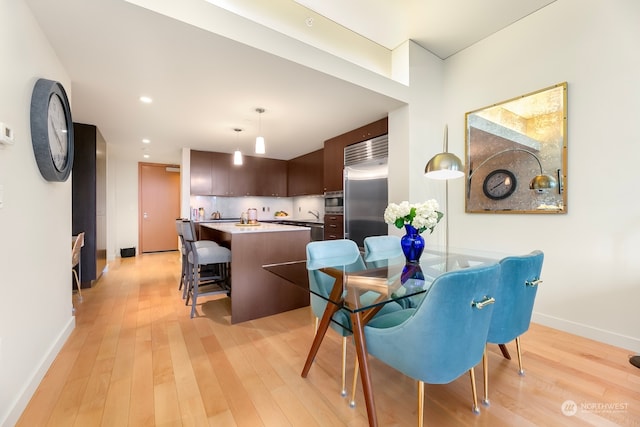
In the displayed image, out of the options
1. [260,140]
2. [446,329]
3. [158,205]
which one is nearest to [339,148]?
[260,140]

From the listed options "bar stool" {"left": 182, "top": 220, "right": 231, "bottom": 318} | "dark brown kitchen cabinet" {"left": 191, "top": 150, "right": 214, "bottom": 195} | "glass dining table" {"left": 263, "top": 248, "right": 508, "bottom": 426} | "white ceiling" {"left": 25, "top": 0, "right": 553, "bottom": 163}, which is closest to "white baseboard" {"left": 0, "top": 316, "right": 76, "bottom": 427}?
"bar stool" {"left": 182, "top": 220, "right": 231, "bottom": 318}

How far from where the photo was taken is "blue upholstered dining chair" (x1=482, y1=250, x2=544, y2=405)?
1.49 metres

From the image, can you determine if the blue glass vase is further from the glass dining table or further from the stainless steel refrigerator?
the stainless steel refrigerator

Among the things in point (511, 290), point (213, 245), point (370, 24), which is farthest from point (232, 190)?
point (511, 290)

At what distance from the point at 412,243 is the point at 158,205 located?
6.79 m

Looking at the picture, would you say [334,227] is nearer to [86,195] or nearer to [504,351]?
[504,351]

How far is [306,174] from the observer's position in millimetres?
5707

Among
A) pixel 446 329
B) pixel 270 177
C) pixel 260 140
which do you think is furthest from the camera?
pixel 270 177

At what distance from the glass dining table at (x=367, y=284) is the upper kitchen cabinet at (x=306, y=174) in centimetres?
323

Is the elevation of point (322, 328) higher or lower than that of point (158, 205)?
lower

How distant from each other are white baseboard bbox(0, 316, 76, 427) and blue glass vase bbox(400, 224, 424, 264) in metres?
2.34

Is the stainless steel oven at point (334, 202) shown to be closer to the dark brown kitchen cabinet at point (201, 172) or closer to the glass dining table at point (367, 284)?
the glass dining table at point (367, 284)

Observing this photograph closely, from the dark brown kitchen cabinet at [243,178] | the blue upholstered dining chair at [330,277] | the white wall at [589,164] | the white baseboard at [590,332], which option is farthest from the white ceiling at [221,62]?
the white baseboard at [590,332]

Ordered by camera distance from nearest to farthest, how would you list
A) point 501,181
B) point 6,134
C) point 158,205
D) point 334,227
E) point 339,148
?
point 6,134
point 501,181
point 339,148
point 334,227
point 158,205
